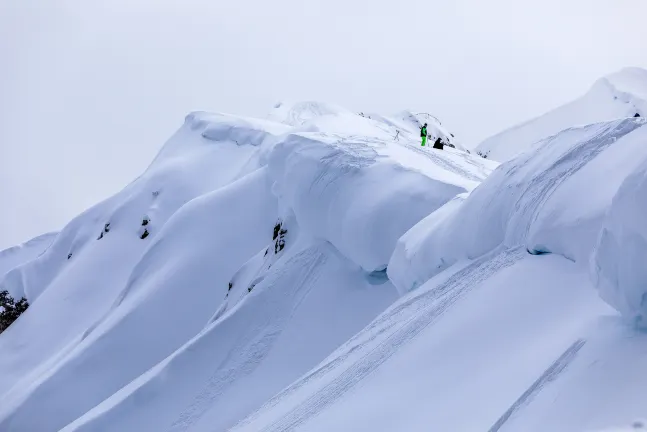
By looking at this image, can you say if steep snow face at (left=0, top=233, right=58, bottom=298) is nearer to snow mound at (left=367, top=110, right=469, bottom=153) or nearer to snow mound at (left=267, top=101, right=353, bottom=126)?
snow mound at (left=267, top=101, right=353, bottom=126)

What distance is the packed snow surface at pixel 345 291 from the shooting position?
589cm

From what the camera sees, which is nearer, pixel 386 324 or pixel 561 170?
pixel 561 170

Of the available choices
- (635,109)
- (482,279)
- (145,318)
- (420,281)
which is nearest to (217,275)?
(145,318)

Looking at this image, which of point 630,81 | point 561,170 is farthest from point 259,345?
point 630,81

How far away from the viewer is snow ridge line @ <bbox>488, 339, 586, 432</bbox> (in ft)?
18.0

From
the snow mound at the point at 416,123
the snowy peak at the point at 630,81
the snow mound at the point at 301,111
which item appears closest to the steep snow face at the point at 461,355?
the snow mound at the point at 416,123

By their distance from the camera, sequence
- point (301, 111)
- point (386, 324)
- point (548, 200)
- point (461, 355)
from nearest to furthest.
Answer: point (461, 355)
point (548, 200)
point (386, 324)
point (301, 111)

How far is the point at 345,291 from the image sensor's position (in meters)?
18.2

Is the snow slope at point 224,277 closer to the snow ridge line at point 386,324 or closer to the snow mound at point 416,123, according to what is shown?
the snow ridge line at point 386,324

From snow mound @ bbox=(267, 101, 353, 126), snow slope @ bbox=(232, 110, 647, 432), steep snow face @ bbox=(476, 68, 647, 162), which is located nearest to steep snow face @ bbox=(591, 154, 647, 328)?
snow slope @ bbox=(232, 110, 647, 432)

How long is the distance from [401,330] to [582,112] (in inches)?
1974

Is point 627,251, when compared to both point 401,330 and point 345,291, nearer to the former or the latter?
point 401,330

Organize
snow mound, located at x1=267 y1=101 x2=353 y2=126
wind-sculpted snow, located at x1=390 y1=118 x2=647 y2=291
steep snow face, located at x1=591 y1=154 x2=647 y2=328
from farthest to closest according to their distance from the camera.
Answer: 1. snow mound, located at x1=267 y1=101 x2=353 y2=126
2. wind-sculpted snow, located at x1=390 y1=118 x2=647 y2=291
3. steep snow face, located at x1=591 y1=154 x2=647 y2=328

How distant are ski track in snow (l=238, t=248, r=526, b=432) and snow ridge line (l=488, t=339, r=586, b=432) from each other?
8.69ft
